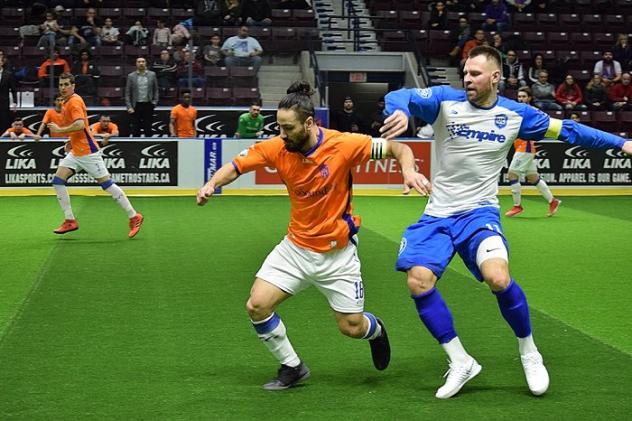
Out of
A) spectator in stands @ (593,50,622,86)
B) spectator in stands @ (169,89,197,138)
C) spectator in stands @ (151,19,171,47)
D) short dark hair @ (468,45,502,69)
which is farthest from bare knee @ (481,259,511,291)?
spectator in stands @ (593,50,622,86)

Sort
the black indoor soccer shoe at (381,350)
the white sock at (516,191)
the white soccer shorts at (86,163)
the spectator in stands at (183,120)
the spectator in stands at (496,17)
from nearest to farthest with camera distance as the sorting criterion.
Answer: the black indoor soccer shoe at (381,350) → the white soccer shorts at (86,163) → the white sock at (516,191) → the spectator in stands at (183,120) → the spectator in stands at (496,17)

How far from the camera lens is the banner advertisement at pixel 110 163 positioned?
22.1 meters

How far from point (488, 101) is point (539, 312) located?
330cm

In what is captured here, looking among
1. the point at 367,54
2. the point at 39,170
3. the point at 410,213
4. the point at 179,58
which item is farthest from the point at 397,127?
the point at 367,54

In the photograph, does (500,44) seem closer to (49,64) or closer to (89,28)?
(89,28)

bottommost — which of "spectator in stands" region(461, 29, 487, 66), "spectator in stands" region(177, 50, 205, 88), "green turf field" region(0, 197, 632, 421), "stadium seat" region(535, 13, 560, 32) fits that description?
"green turf field" region(0, 197, 632, 421)

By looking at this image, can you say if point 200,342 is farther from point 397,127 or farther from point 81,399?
point 397,127

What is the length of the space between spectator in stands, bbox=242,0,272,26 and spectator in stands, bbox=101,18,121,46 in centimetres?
358

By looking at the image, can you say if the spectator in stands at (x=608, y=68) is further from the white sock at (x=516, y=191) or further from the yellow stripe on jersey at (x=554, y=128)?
the yellow stripe on jersey at (x=554, y=128)

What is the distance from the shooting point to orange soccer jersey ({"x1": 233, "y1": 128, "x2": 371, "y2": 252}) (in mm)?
6801

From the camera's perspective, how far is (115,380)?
715 cm

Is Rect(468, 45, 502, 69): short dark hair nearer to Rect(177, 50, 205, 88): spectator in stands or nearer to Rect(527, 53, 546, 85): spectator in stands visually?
Rect(177, 50, 205, 88): spectator in stands

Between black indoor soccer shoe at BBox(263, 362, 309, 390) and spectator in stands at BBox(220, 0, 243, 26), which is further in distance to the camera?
spectator in stands at BBox(220, 0, 243, 26)

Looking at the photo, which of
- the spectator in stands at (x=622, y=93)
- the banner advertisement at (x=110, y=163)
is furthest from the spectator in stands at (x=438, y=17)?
the banner advertisement at (x=110, y=163)
